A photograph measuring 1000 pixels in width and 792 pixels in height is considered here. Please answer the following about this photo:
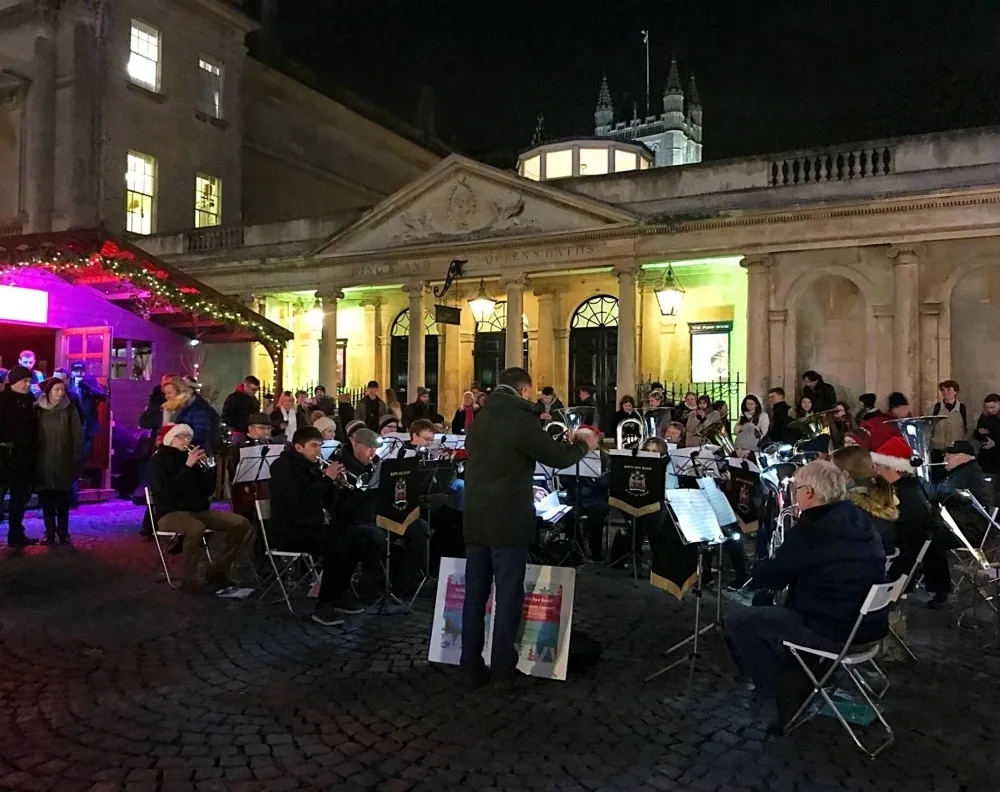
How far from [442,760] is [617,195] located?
15078 millimetres

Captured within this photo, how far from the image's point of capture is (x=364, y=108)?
32.8 m

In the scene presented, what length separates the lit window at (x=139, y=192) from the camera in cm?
2459

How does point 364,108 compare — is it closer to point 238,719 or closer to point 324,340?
point 324,340

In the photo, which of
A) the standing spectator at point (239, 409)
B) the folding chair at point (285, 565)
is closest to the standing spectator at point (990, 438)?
the folding chair at point (285, 565)

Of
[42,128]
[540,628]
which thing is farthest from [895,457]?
[42,128]

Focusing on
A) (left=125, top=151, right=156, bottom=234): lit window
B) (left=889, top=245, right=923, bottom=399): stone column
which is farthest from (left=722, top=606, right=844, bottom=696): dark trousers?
(left=125, top=151, right=156, bottom=234): lit window

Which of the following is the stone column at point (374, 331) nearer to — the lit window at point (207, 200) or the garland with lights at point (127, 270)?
the garland with lights at point (127, 270)

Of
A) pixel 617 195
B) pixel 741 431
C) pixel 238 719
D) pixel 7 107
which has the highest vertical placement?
pixel 7 107

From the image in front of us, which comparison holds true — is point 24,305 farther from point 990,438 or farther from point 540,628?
point 990,438

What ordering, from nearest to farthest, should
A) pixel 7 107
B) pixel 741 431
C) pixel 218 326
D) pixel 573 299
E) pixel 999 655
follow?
1. pixel 999 655
2. pixel 741 431
3. pixel 218 326
4. pixel 573 299
5. pixel 7 107

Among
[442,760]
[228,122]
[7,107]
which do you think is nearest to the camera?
[442,760]

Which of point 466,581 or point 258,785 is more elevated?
point 466,581

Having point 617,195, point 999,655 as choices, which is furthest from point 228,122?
point 999,655

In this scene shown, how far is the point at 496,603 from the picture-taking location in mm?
4992
